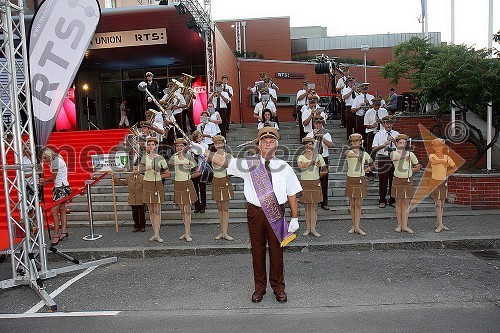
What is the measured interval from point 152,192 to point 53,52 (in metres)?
2.87

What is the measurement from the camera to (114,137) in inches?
577

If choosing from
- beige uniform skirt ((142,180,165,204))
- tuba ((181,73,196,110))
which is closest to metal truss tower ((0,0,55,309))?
beige uniform skirt ((142,180,165,204))

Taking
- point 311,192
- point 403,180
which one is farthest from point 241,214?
point 403,180

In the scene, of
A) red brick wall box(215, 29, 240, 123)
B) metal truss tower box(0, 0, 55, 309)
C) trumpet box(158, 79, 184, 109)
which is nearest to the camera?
metal truss tower box(0, 0, 55, 309)

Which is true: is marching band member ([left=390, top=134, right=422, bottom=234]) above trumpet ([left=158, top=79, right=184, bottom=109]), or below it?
below

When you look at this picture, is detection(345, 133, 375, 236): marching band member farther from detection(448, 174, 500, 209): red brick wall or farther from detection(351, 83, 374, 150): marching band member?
detection(351, 83, 374, 150): marching band member

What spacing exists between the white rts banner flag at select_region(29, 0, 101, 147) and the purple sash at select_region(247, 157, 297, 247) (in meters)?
3.40

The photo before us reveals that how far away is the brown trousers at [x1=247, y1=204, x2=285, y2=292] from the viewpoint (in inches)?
207

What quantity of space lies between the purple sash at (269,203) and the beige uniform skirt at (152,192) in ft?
11.2

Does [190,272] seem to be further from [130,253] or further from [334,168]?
[334,168]

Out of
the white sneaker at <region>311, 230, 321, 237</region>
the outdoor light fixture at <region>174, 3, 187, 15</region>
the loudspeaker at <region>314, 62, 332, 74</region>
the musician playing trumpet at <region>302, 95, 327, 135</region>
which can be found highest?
the outdoor light fixture at <region>174, 3, 187, 15</region>

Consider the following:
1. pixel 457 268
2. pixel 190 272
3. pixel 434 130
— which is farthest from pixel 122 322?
pixel 434 130

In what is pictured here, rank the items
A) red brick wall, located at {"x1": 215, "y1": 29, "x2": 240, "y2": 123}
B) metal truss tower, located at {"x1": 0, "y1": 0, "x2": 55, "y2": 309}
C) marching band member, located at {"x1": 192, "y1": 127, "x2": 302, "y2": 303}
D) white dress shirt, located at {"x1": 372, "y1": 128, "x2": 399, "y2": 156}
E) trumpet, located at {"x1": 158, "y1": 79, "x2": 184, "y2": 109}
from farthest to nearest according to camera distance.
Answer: red brick wall, located at {"x1": 215, "y1": 29, "x2": 240, "y2": 123}
trumpet, located at {"x1": 158, "y1": 79, "x2": 184, "y2": 109}
white dress shirt, located at {"x1": 372, "y1": 128, "x2": 399, "y2": 156}
metal truss tower, located at {"x1": 0, "y1": 0, "x2": 55, "y2": 309}
marching band member, located at {"x1": 192, "y1": 127, "x2": 302, "y2": 303}

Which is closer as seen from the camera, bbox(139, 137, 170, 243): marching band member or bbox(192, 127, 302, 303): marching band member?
bbox(192, 127, 302, 303): marching band member
